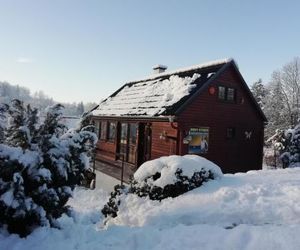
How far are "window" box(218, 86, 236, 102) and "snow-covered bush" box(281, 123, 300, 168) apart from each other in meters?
4.01

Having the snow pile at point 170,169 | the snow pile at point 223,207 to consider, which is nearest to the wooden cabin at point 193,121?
the snow pile at point 170,169

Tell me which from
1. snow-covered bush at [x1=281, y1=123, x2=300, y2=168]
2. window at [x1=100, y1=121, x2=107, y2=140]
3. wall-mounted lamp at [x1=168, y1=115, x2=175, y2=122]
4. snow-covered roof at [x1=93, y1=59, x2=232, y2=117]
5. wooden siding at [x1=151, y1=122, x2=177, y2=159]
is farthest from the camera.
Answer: window at [x1=100, y1=121, x2=107, y2=140]

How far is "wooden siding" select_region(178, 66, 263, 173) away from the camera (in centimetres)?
A: 1720

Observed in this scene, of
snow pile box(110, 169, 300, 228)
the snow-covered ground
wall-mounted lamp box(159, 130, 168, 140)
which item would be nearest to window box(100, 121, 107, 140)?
wall-mounted lamp box(159, 130, 168, 140)

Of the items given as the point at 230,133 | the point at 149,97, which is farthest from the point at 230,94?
the point at 149,97

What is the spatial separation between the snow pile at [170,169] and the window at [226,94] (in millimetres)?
9325

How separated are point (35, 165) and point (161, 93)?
13.5m

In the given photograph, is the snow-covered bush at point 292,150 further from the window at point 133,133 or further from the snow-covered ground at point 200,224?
the snow-covered ground at point 200,224

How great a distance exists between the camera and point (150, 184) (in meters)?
8.91

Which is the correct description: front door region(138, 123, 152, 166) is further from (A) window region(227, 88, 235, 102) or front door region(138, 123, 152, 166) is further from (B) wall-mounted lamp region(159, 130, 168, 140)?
(A) window region(227, 88, 235, 102)

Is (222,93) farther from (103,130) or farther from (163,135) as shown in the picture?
(103,130)

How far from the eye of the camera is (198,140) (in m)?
17.5

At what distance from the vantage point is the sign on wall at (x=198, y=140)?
17.0 meters

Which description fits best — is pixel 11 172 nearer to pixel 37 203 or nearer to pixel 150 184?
pixel 37 203
